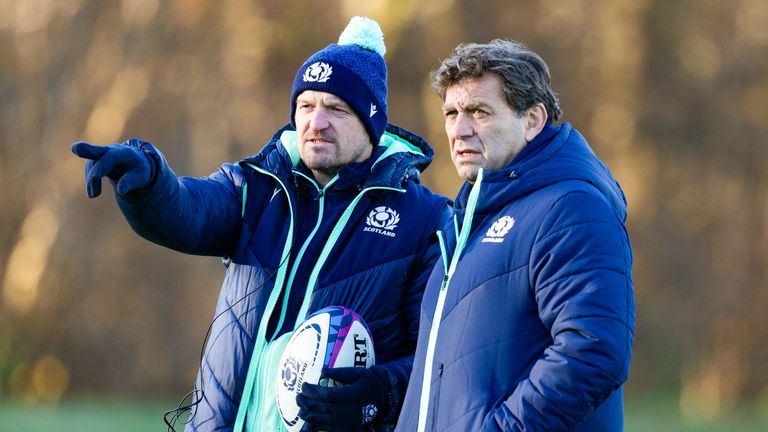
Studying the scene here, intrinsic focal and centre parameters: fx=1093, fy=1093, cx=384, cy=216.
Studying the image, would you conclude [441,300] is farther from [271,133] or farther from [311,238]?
[271,133]

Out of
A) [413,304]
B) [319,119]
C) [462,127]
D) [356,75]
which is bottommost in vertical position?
[413,304]

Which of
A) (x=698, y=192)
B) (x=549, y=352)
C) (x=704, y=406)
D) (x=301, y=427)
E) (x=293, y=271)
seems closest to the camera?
(x=549, y=352)

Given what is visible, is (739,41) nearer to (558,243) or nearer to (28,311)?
(28,311)

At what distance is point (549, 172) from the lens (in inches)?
120

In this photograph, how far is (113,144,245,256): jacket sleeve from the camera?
3531 millimetres

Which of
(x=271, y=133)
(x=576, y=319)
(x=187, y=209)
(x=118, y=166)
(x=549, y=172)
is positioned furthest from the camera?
(x=271, y=133)

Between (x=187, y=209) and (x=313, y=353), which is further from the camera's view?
(x=187, y=209)

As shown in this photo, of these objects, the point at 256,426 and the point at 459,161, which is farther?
the point at 256,426

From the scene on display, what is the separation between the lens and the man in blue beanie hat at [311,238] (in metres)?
3.60

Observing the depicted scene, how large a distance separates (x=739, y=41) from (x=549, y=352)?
36.5ft

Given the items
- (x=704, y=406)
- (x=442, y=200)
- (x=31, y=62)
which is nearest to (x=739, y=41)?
(x=704, y=406)

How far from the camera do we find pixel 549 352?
9.21 feet

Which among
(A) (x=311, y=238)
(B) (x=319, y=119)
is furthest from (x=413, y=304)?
(B) (x=319, y=119)

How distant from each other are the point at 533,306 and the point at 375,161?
1179mm
